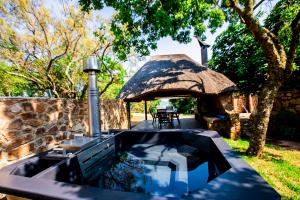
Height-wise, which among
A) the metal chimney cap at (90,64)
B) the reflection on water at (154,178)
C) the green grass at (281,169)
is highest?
the metal chimney cap at (90,64)

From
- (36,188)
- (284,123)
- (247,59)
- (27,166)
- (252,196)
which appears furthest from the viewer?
(247,59)

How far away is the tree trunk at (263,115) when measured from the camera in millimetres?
4502

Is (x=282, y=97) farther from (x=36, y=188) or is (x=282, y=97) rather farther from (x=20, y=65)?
(x=20, y=65)

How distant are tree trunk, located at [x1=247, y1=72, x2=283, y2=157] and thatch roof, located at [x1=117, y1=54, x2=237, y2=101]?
2995 millimetres

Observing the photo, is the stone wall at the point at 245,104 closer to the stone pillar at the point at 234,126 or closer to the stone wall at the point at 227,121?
the stone wall at the point at 227,121

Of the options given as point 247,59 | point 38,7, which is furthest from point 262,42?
point 38,7

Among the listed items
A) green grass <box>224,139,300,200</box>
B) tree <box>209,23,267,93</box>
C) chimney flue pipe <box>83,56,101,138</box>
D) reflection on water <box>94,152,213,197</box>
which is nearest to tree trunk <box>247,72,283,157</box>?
green grass <box>224,139,300,200</box>

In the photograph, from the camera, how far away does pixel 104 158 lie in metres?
3.99

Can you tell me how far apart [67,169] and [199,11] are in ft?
15.4

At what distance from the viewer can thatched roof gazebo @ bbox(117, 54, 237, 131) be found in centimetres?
771

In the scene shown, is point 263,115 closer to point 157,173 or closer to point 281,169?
point 281,169

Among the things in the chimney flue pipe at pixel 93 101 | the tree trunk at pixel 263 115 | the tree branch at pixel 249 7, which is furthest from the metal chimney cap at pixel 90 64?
the tree trunk at pixel 263 115

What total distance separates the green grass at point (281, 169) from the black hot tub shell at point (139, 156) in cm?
125

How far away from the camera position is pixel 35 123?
409 centimetres
